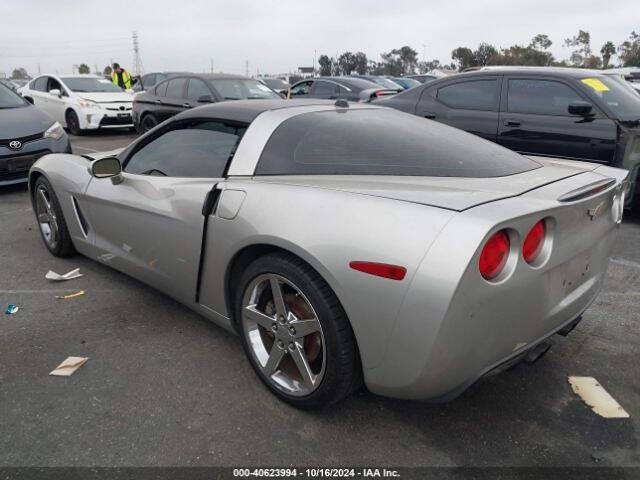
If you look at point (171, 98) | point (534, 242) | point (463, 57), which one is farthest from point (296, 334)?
point (463, 57)

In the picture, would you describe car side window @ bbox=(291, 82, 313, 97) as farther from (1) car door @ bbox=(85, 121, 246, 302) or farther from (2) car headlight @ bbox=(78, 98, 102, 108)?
(1) car door @ bbox=(85, 121, 246, 302)

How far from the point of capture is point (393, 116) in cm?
301

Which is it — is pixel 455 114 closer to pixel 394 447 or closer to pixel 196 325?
pixel 196 325

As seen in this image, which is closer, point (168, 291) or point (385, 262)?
point (385, 262)

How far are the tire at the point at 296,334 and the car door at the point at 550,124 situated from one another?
408cm

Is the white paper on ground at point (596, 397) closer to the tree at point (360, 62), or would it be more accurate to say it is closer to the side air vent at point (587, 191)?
the side air vent at point (587, 191)

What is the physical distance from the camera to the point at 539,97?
18.0ft

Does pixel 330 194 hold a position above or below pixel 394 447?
above

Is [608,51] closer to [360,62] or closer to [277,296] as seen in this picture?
[360,62]

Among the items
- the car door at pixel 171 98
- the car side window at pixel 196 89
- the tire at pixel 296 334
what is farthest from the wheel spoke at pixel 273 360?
the car door at pixel 171 98

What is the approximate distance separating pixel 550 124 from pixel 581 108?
0.35 metres

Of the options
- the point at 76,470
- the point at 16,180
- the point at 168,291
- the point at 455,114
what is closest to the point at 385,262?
the point at 76,470

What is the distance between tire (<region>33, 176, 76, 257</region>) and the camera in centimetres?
392

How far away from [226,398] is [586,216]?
175 centimetres
